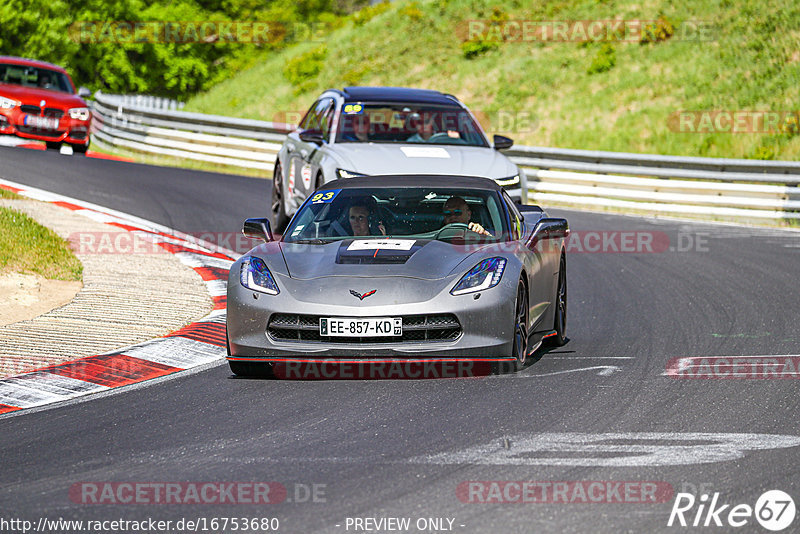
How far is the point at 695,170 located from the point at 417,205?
13.3 metres

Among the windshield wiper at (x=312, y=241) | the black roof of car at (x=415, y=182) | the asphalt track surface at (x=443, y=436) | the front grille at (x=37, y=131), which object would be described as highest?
the black roof of car at (x=415, y=182)

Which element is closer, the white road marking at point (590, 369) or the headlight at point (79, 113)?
the white road marking at point (590, 369)

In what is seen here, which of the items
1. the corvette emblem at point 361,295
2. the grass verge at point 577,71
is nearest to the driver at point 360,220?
the corvette emblem at point 361,295

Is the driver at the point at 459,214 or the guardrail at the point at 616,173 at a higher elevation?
the driver at the point at 459,214

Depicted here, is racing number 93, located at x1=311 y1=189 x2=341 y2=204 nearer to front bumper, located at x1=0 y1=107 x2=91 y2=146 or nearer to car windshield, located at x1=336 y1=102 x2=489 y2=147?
car windshield, located at x1=336 y1=102 x2=489 y2=147

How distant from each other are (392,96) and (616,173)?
28.4 ft

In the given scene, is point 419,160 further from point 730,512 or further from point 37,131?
point 37,131

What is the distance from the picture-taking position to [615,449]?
5980 millimetres

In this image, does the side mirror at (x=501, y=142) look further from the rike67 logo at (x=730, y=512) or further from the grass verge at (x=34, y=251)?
the rike67 logo at (x=730, y=512)

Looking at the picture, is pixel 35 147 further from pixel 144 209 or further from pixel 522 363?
pixel 522 363

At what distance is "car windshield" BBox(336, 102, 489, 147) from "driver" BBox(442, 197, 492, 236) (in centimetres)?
461

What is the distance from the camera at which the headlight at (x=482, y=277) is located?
783 cm

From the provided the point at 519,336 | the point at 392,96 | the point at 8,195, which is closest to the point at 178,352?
the point at 519,336

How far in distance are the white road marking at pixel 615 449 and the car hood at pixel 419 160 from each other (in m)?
6.48
